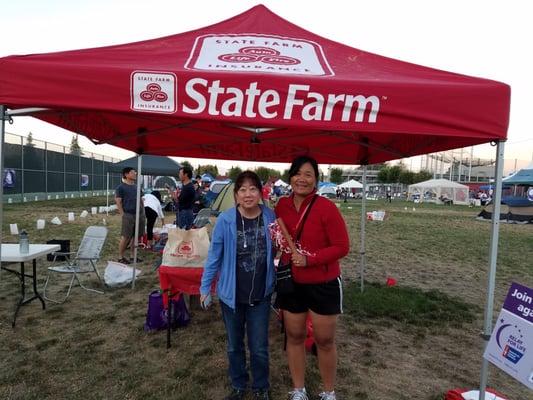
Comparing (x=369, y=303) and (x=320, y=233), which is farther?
(x=369, y=303)

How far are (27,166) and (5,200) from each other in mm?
2462

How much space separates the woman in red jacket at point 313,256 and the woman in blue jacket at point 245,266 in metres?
0.16

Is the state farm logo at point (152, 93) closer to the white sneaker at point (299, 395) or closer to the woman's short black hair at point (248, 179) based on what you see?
the woman's short black hair at point (248, 179)

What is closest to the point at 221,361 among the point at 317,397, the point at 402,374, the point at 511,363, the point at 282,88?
the point at 317,397

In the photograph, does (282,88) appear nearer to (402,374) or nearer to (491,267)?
(491,267)

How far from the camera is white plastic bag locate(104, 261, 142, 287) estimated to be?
556cm

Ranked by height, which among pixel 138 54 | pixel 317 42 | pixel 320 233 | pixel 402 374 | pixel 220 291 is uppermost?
pixel 317 42

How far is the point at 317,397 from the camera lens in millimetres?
2855

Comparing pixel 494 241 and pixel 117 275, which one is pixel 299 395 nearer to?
pixel 494 241

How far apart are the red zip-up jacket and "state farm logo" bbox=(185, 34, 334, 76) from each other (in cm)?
93

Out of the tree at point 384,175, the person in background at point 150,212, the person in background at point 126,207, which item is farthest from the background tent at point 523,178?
the tree at point 384,175

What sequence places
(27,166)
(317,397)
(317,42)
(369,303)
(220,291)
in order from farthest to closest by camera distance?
(27,166)
(369,303)
(317,42)
(317,397)
(220,291)

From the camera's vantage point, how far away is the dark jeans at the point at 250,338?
2.61 m

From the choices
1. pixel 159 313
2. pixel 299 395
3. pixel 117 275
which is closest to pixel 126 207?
pixel 117 275
